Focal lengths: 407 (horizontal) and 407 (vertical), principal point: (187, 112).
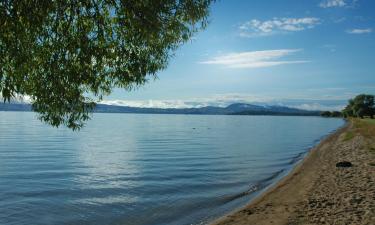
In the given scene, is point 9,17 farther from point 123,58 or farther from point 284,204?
point 284,204

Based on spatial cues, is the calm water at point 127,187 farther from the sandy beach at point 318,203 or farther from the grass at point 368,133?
the grass at point 368,133

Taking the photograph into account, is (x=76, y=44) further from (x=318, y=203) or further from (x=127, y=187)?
(x=127, y=187)

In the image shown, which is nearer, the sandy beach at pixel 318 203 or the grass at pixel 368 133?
the sandy beach at pixel 318 203

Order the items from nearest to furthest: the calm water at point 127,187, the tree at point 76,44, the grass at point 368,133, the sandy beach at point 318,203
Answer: the tree at point 76,44 → the sandy beach at point 318,203 → the calm water at point 127,187 → the grass at point 368,133

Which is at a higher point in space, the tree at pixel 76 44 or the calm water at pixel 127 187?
the tree at pixel 76 44

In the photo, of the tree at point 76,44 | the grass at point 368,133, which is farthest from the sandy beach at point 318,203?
the grass at point 368,133

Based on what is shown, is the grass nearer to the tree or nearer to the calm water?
the calm water

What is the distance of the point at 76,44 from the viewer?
36.5 ft

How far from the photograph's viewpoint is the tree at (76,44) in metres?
10.3

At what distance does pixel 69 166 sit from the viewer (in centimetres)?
4506

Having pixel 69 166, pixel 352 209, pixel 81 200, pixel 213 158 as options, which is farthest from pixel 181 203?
pixel 213 158

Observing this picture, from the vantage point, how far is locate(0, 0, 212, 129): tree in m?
10.3

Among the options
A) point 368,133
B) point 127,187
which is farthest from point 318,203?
point 368,133

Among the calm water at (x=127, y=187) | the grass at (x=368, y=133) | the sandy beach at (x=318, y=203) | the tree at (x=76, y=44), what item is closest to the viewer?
the tree at (x=76, y=44)
